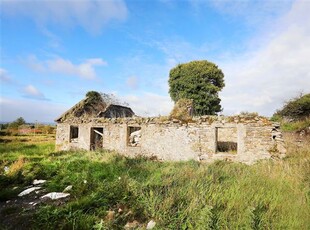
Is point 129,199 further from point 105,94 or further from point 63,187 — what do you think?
point 105,94

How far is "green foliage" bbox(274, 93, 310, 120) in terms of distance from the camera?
2145 cm

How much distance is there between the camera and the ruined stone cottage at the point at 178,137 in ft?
33.9

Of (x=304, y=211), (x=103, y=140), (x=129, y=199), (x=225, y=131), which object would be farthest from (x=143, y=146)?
(x=304, y=211)

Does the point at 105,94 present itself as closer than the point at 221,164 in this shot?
No

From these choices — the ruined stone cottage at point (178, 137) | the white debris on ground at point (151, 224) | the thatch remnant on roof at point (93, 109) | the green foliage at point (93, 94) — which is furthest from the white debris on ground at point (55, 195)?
the green foliage at point (93, 94)

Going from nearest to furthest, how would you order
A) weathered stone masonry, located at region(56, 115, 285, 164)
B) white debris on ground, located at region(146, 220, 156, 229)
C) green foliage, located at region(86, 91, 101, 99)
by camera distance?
white debris on ground, located at region(146, 220, 156, 229), weathered stone masonry, located at region(56, 115, 285, 164), green foliage, located at region(86, 91, 101, 99)

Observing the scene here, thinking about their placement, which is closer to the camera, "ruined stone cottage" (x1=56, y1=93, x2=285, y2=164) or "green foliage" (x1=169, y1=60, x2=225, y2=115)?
"ruined stone cottage" (x1=56, y1=93, x2=285, y2=164)

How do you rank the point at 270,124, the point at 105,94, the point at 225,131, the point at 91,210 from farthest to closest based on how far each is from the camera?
the point at 105,94 → the point at 225,131 → the point at 270,124 → the point at 91,210

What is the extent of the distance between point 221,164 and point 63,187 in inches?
268

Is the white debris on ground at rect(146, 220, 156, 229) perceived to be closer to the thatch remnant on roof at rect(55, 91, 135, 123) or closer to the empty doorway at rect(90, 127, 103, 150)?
the empty doorway at rect(90, 127, 103, 150)

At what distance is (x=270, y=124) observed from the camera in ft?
33.3

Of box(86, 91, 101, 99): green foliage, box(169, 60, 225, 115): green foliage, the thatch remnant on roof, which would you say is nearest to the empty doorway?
the thatch remnant on roof

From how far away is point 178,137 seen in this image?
11977 mm

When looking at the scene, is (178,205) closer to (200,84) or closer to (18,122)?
(200,84)
